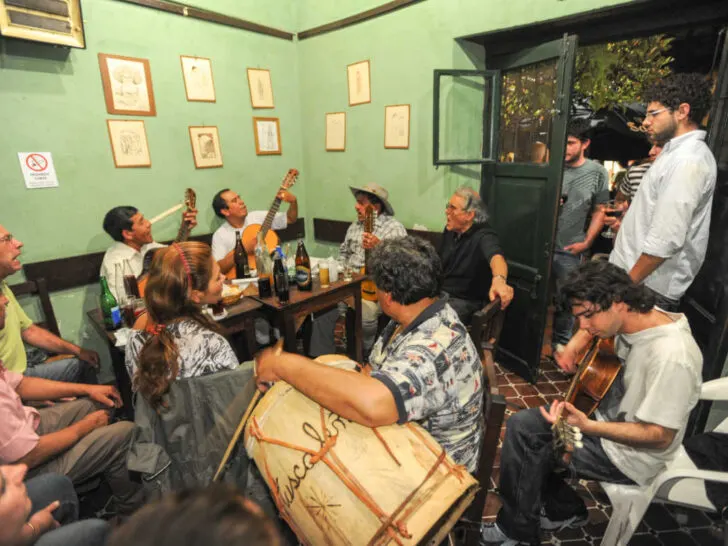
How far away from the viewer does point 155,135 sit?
349cm

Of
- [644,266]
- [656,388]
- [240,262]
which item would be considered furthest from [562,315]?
[240,262]

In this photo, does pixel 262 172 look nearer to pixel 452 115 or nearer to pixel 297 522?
pixel 452 115

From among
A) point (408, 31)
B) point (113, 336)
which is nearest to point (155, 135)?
point (113, 336)

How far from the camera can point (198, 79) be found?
3.69m

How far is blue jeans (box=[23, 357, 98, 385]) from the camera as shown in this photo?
2479mm

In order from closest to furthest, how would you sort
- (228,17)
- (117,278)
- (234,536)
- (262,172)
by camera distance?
(234,536) < (117,278) < (228,17) < (262,172)

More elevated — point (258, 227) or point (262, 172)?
point (262, 172)

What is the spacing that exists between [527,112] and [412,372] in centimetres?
283

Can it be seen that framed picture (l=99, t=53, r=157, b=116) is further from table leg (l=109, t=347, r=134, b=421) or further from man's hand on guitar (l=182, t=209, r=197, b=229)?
table leg (l=109, t=347, r=134, b=421)

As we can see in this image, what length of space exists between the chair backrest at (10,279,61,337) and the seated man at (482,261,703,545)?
3215 mm

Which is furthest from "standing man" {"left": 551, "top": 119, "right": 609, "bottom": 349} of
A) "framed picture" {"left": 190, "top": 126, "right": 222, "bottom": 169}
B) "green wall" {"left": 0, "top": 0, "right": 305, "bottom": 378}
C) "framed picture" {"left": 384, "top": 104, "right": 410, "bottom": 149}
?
"framed picture" {"left": 190, "top": 126, "right": 222, "bottom": 169}

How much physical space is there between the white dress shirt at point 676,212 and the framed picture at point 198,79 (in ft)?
12.2

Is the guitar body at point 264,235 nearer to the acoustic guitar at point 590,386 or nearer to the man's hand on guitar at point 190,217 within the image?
the man's hand on guitar at point 190,217

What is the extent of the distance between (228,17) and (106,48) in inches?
46.8
